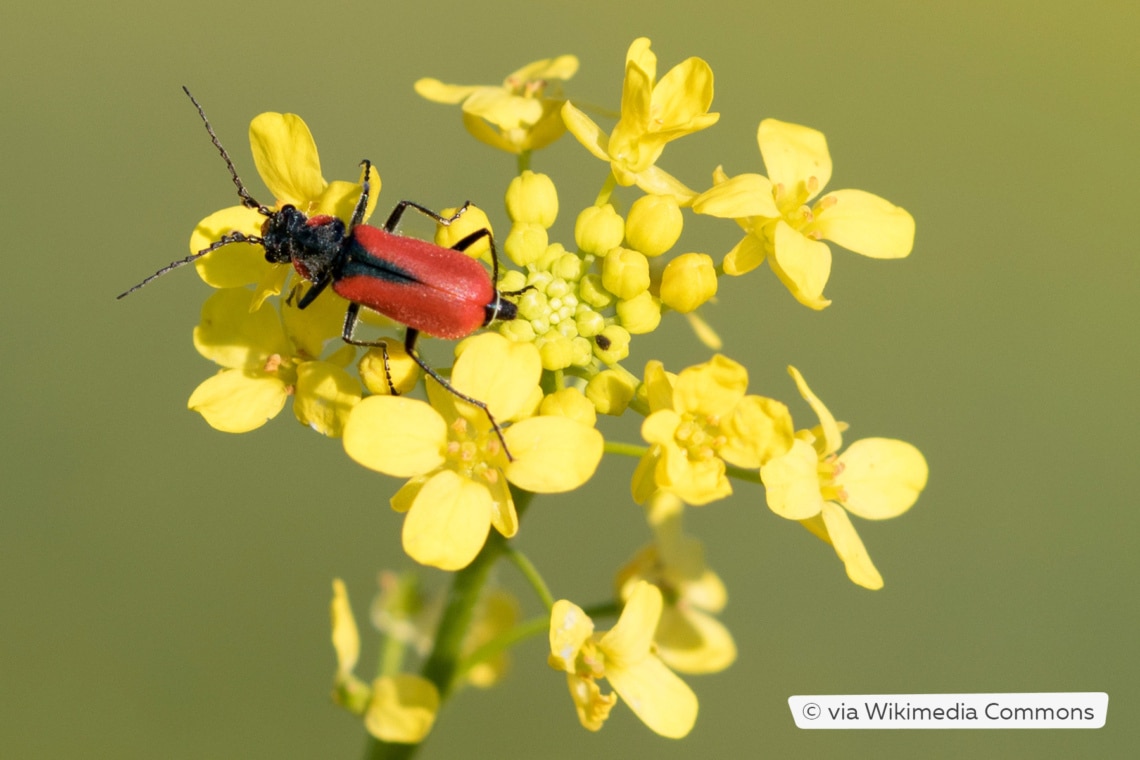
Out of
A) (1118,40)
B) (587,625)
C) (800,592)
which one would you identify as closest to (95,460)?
(800,592)

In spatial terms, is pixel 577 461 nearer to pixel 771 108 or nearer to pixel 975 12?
pixel 771 108

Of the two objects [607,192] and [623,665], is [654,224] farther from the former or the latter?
[623,665]

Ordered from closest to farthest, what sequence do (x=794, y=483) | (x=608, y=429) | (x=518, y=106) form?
(x=794, y=483) < (x=518, y=106) < (x=608, y=429)

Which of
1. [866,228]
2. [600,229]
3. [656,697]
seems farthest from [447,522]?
[866,228]

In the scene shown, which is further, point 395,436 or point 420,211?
point 420,211

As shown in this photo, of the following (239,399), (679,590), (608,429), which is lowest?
(608,429)

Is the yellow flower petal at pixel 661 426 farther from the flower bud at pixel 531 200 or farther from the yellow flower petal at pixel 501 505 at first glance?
the flower bud at pixel 531 200
